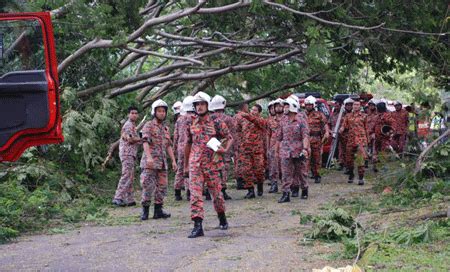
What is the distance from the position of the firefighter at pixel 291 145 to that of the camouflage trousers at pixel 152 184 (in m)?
3.05

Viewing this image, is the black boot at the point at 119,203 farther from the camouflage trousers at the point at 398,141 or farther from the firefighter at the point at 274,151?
the camouflage trousers at the point at 398,141

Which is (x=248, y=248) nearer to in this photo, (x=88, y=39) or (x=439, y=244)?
(x=439, y=244)

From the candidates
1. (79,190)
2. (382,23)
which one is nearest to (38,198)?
(79,190)

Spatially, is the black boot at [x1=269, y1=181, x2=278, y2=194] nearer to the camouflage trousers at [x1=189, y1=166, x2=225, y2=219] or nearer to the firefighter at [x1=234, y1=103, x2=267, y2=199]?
the firefighter at [x1=234, y1=103, x2=267, y2=199]

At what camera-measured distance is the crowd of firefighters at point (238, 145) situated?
12.1 meters

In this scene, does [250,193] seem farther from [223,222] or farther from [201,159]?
[201,159]

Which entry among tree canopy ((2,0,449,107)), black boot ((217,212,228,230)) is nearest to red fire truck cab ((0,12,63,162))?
black boot ((217,212,228,230))

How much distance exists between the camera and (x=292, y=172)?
55.0 ft

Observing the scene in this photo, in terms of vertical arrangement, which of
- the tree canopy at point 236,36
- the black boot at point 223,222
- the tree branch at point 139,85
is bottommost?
the black boot at point 223,222

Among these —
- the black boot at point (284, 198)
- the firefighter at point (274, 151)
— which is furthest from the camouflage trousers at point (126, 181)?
the firefighter at point (274, 151)

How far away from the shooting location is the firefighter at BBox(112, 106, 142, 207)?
16672 millimetres

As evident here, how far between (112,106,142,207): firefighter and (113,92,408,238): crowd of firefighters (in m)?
0.02

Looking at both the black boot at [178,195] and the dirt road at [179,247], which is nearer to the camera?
the dirt road at [179,247]

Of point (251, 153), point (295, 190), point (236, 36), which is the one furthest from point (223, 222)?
point (236, 36)
